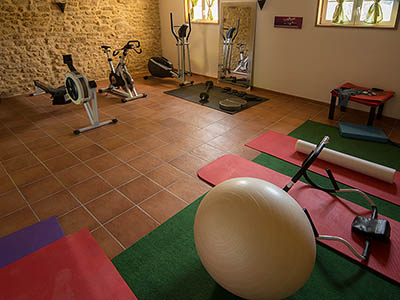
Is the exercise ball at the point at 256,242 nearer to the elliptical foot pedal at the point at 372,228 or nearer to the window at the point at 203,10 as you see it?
the elliptical foot pedal at the point at 372,228

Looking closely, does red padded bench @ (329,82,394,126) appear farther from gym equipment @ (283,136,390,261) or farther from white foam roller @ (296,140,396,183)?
gym equipment @ (283,136,390,261)

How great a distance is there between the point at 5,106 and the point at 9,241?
408cm

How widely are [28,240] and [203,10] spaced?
6.24m

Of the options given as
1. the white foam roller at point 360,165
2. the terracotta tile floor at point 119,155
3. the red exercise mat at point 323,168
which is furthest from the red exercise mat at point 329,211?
the white foam roller at point 360,165

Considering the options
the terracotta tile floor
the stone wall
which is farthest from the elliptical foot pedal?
the stone wall

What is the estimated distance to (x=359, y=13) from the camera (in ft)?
14.1

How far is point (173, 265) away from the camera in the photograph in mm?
1896

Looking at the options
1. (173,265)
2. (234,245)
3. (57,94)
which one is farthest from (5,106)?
(234,245)

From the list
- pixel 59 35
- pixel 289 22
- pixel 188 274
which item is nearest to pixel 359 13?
pixel 289 22

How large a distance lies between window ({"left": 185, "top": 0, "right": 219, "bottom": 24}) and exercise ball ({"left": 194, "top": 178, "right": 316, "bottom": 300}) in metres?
5.89

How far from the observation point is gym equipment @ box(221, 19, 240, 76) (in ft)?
19.5

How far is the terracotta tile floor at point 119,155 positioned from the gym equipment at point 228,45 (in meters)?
1.58

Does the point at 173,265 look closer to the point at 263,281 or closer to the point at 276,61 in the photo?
the point at 263,281

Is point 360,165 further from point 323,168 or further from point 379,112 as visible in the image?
point 379,112
